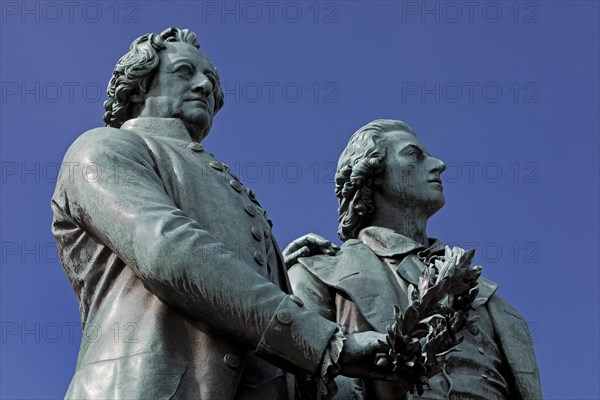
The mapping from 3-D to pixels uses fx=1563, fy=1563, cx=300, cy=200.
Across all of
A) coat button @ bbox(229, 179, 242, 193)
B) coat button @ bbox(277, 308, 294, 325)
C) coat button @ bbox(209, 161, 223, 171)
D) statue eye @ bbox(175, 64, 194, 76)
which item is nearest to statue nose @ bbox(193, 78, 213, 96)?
statue eye @ bbox(175, 64, 194, 76)

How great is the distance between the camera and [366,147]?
1246 cm

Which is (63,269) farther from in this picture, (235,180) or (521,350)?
(521,350)

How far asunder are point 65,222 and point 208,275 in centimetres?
117

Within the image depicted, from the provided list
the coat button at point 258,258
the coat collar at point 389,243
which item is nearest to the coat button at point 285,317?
the coat button at point 258,258

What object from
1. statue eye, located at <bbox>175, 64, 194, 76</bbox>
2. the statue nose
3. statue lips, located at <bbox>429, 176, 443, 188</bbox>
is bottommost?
statue lips, located at <bbox>429, 176, 443, 188</bbox>

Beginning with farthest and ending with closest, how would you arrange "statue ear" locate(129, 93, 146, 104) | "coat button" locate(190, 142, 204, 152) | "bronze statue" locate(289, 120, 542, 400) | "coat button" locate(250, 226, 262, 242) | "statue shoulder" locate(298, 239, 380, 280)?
"statue shoulder" locate(298, 239, 380, 280)
"bronze statue" locate(289, 120, 542, 400)
"statue ear" locate(129, 93, 146, 104)
"coat button" locate(190, 142, 204, 152)
"coat button" locate(250, 226, 262, 242)

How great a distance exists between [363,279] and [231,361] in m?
2.76

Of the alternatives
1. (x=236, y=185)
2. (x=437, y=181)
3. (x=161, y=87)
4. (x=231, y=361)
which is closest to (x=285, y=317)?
(x=231, y=361)

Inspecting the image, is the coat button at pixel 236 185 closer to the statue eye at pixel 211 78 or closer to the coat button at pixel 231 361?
the statue eye at pixel 211 78

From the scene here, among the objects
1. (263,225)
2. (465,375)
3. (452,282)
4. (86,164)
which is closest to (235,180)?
(263,225)

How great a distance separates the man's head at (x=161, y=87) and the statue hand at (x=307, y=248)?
1.65m

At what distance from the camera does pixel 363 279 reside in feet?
38.0

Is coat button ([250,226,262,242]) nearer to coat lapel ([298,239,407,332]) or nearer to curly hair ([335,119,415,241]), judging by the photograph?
coat lapel ([298,239,407,332])

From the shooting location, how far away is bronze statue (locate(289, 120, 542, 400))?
11.4 meters
